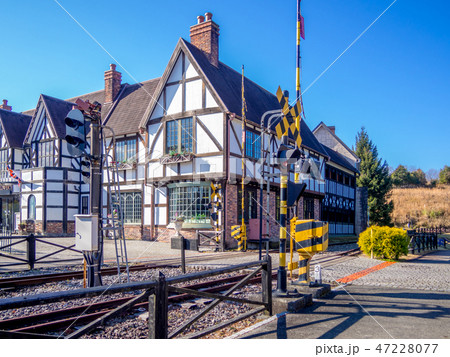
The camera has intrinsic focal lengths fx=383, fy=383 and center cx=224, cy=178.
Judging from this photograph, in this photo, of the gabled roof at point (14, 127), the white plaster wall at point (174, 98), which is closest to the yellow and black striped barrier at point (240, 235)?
the white plaster wall at point (174, 98)

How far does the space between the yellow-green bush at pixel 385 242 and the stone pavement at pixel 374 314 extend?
399 cm

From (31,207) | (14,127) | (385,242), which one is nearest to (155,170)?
(31,207)

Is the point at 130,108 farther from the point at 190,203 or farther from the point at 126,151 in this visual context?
the point at 190,203

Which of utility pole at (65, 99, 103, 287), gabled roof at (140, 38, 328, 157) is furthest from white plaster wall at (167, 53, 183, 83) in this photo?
utility pole at (65, 99, 103, 287)

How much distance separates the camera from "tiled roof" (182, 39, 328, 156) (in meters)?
18.0

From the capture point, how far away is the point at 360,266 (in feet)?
37.7

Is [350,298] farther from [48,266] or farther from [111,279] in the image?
[48,266]

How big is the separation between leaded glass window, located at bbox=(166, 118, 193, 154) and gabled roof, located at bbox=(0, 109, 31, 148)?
47.6 ft

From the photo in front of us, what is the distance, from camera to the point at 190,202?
60.6ft

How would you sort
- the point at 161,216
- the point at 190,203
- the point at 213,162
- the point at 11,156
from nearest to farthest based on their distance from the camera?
the point at 213,162 < the point at 190,203 < the point at 161,216 < the point at 11,156

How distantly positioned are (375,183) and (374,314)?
1311 inches

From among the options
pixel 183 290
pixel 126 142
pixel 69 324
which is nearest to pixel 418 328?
pixel 183 290

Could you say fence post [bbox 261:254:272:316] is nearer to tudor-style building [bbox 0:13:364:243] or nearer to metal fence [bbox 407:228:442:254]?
tudor-style building [bbox 0:13:364:243]

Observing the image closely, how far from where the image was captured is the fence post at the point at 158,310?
3625 millimetres
